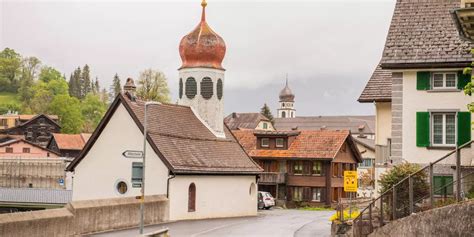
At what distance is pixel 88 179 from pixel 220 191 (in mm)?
8050

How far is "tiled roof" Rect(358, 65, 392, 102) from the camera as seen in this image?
110 feet

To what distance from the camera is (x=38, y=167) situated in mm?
87938

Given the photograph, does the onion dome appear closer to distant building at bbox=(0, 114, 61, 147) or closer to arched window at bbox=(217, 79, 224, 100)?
arched window at bbox=(217, 79, 224, 100)

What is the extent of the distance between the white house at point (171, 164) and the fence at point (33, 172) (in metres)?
40.3

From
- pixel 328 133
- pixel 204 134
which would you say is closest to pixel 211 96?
pixel 204 134

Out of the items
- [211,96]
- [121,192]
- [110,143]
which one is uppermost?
[211,96]

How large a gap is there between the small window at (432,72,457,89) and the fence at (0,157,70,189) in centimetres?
6243

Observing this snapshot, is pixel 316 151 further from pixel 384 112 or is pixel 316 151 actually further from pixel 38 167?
pixel 38 167

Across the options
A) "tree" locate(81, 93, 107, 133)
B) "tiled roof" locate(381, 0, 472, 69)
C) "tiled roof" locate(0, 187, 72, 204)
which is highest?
"tree" locate(81, 93, 107, 133)

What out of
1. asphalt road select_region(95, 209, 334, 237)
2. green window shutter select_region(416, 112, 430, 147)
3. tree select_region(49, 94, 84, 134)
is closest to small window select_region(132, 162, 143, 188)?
asphalt road select_region(95, 209, 334, 237)

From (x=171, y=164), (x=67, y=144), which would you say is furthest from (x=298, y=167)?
(x=67, y=144)

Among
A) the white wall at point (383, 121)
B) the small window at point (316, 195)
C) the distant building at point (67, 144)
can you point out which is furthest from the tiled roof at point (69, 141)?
the white wall at point (383, 121)

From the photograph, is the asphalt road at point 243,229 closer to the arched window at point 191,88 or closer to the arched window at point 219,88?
the arched window at point 191,88

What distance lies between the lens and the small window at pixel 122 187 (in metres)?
42.1
